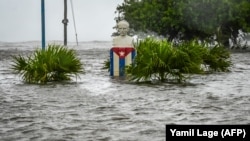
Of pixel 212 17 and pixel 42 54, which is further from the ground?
pixel 212 17

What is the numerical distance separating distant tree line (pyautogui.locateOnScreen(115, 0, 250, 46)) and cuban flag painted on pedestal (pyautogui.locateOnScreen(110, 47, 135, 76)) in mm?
23638

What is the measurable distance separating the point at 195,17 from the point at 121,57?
24.6 m

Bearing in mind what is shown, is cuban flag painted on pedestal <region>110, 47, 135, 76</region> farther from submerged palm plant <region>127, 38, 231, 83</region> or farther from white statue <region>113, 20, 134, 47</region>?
submerged palm plant <region>127, 38, 231, 83</region>

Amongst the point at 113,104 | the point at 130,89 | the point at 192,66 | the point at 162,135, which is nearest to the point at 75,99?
the point at 113,104

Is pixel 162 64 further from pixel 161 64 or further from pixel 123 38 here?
pixel 123 38

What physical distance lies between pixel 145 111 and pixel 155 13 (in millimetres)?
32195

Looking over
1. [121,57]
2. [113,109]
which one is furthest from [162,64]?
[113,109]

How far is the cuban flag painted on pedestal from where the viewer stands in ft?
46.2

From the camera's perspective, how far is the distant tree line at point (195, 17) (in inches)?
1468

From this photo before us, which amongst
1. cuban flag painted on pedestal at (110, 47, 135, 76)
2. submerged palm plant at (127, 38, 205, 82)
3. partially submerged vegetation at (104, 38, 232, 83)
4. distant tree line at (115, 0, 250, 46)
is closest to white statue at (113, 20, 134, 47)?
cuban flag painted on pedestal at (110, 47, 135, 76)

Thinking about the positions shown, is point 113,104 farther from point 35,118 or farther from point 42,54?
point 42,54

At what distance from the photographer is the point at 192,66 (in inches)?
505

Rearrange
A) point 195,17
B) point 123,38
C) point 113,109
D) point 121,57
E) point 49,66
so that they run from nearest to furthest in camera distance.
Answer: point 113,109 → point 49,66 → point 121,57 → point 123,38 → point 195,17

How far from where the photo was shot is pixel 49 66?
43.1ft
